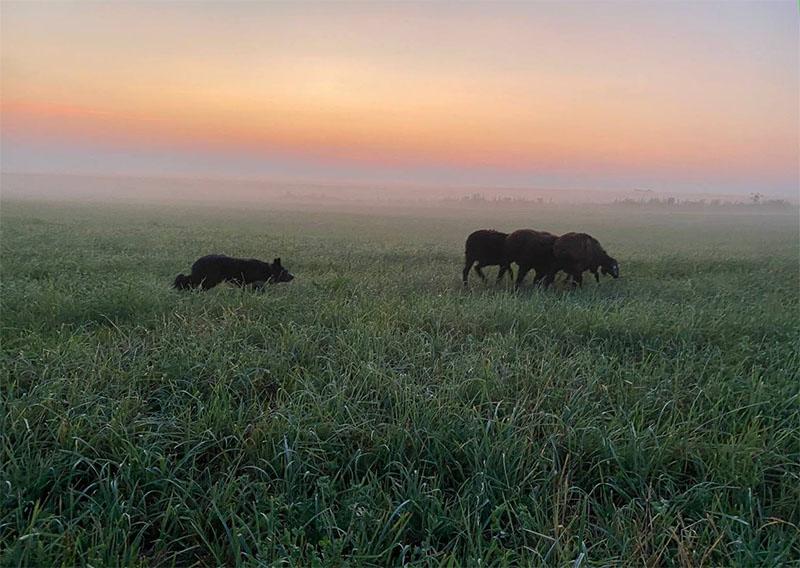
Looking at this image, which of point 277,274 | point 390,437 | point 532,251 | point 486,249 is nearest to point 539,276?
point 532,251

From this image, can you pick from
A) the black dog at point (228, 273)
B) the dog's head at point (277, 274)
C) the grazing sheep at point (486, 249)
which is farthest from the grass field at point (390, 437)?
the grazing sheep at point (486, 249)

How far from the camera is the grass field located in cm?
206

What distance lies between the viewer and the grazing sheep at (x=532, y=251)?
8211 mm

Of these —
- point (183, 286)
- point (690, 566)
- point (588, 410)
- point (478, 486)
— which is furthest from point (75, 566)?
point (183, 286)

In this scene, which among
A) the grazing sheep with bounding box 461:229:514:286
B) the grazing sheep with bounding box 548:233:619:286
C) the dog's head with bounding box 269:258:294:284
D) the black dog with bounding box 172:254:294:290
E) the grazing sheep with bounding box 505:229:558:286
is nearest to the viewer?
the black dog with bounding box 172:254:294:290

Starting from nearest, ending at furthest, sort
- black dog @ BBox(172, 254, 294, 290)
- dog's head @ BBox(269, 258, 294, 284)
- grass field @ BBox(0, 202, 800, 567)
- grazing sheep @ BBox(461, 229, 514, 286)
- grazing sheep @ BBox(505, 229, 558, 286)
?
grass field @ BBox(0, 202, 800, 567)
black dog @ BBox(172, 254, 294, 290)
dog's head @ BBox(269, 258, 294, 284)
grazing sheep @ BBox(505, 229, 558, 286)
grazing sheep @ BBox(461, 229, 514, 286)

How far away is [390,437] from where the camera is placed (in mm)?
2703

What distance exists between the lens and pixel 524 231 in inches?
336

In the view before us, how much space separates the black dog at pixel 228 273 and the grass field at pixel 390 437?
132cm

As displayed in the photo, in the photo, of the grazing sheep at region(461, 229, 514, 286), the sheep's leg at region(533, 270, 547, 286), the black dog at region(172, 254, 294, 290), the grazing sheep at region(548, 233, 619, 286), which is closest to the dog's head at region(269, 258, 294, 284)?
the black dog at region(172, 254, 294, 290)

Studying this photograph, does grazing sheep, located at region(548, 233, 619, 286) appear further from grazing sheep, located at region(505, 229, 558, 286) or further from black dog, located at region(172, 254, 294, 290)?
black dog, located at region(172, 254, 294, 290)

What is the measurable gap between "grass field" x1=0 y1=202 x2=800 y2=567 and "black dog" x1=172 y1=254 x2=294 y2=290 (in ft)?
4.33

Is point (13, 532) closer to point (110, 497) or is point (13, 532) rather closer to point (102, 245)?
point (110, 497)

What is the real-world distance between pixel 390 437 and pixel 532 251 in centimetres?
636
